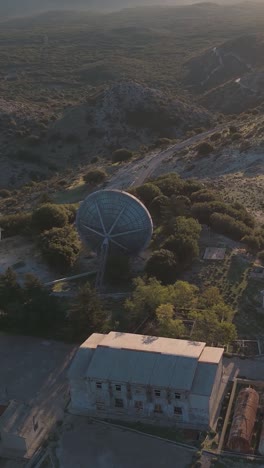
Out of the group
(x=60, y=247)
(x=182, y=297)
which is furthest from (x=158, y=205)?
(x=182, y=297)

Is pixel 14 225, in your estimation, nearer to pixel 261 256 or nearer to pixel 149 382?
pixel 261 256

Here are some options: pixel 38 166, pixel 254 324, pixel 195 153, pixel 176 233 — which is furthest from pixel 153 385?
pixel 38 166

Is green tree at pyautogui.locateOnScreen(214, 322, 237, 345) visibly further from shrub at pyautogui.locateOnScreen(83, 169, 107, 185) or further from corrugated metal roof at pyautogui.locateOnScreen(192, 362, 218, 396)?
shrub at pyautogui.locateOnScreen(83, 169, 107, 185)

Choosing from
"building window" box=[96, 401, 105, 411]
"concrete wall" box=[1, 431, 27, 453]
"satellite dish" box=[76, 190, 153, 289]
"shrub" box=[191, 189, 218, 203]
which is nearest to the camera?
"concrete wall" box=[1, 431, 27, 453]

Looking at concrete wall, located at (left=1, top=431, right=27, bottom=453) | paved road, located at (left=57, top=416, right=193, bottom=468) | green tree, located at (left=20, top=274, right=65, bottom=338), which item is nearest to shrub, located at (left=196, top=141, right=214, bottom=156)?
green tree, located at (left=20, top=274, right=65, bottom=338)

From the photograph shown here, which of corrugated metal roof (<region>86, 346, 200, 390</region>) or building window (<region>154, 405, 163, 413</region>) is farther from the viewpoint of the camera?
building window (<region>154, 405, 163, 413</region>)

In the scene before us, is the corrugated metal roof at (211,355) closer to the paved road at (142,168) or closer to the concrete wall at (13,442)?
the concrete wall at (13,442)
